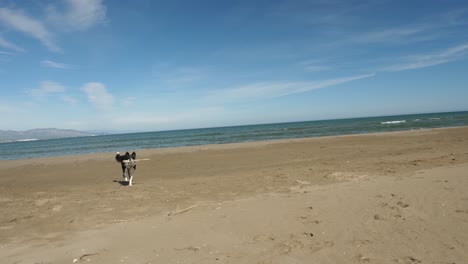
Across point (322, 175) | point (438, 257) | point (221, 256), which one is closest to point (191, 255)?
point (221, 256)

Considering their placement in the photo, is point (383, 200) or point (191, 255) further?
point (383, 200)

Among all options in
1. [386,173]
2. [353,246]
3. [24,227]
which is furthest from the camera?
[386,173]

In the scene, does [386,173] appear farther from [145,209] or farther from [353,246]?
[145,209]

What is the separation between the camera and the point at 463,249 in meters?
4.09

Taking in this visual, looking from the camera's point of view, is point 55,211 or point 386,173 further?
point 386,173

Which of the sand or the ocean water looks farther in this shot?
the ocean water

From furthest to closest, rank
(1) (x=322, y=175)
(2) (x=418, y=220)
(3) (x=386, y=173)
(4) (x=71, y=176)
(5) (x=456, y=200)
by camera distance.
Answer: (4) (x=71, y=176)
(1) (x=322, y=175)
(3) (x=386, y=173)
(5) (x=456, y=200)
(2) (x=418, y=220)

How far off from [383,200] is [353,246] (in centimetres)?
242

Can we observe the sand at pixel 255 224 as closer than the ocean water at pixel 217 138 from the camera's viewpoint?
Yes

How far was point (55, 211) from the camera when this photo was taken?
8.40m

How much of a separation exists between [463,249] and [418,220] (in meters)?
1.10

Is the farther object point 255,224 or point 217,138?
point 217,138

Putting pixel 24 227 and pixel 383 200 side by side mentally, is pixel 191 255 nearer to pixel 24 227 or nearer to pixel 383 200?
pixel 383 200

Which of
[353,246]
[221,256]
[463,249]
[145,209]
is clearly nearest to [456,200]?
[463,249]
